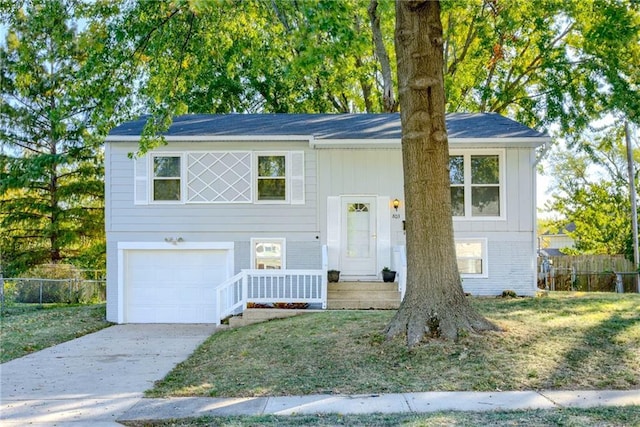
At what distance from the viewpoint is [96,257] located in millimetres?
22734

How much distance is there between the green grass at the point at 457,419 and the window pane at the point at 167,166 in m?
9.37

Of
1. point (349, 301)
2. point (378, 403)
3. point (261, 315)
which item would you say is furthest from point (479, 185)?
point (378, 403)

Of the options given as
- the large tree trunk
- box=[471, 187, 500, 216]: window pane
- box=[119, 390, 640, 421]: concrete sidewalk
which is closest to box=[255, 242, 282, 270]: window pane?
box=[471, 187, 500, 216]: window pane

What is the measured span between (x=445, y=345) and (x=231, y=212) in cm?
789

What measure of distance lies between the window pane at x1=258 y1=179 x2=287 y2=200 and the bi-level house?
26 millimetres

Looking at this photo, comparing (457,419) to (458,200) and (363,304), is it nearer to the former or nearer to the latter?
(363,304)

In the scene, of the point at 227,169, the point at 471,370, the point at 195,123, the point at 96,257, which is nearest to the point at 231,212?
the point at 227,169

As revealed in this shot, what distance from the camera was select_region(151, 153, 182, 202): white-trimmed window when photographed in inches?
541

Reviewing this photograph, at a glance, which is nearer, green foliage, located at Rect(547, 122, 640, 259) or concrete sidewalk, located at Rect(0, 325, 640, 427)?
concrete sidewalk, located at Rect(0, 325, 640, 427)

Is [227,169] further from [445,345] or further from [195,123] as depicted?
[445,345]

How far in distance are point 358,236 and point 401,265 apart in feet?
5.57

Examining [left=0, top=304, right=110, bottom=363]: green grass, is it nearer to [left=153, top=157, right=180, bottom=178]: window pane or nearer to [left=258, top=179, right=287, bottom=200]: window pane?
[left=153, top=157, right=180, bottom=178]: window pane

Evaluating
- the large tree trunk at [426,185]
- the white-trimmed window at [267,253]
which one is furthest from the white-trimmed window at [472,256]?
the large tree trunk at [426,185]

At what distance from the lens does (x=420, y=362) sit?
6.60 metres
